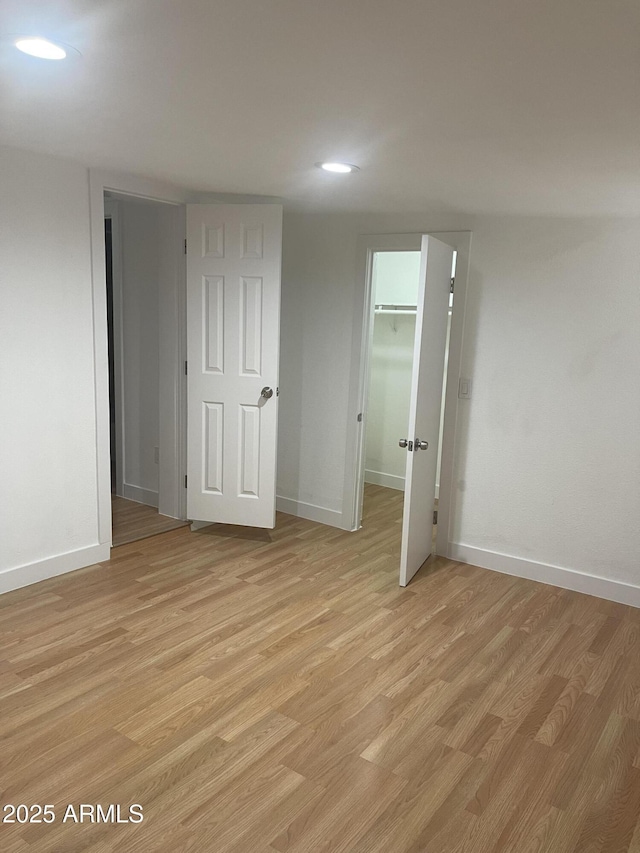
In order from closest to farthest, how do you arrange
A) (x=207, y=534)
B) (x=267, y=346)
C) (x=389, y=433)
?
(x=267, y=346), (x=207, y=534), (x=389, y=433)

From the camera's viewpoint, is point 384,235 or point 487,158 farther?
point 384,235

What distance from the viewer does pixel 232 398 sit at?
162 inches

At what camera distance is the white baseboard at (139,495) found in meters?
4.82

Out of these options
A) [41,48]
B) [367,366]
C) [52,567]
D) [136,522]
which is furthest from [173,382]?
[41,48]

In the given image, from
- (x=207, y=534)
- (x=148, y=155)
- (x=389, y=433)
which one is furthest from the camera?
(x=389, y=433)

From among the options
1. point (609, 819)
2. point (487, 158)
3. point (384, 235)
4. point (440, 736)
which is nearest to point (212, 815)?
point (440, 736)

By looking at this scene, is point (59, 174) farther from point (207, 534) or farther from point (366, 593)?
point (366, 593)

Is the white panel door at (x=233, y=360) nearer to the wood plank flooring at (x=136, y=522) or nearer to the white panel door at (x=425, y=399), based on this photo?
the wood plank flooring at (x=136, y=522)

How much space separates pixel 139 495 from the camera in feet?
16.1

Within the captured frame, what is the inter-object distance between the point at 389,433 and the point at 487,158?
11.1 ft

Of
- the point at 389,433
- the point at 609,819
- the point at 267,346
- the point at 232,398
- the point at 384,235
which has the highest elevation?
the point at 384,235

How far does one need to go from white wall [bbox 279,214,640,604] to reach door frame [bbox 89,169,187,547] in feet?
3.57

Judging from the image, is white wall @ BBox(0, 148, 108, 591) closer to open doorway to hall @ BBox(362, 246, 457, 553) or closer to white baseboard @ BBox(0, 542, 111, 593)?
white baseboard @ BBox(0, 542, 111, 593)

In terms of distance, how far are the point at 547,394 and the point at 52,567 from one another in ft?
9.50
